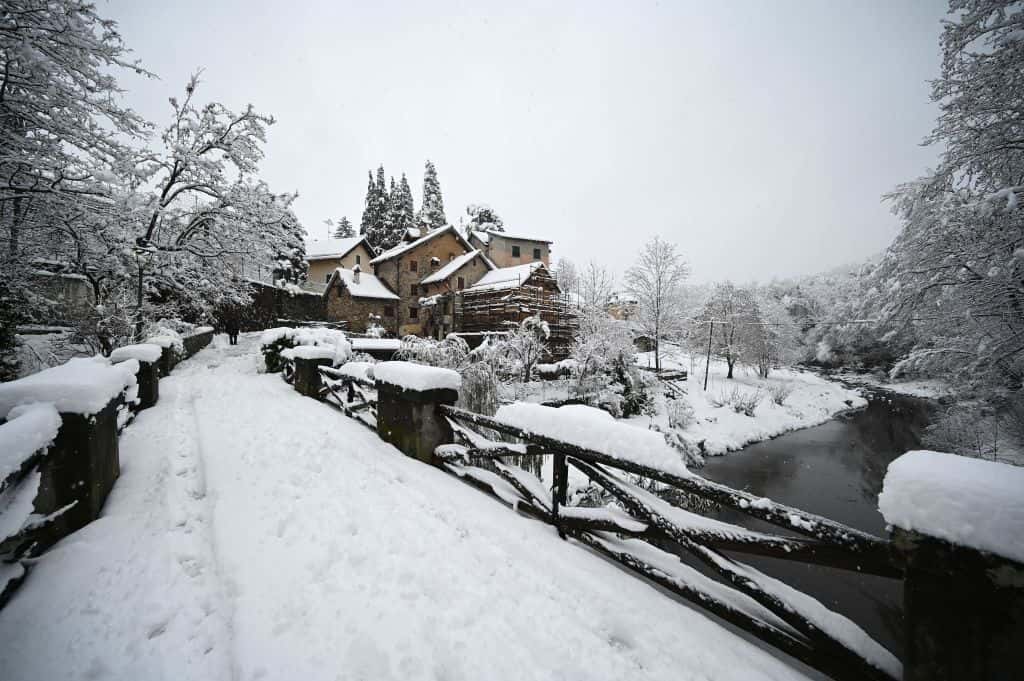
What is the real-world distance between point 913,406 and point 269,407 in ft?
97.2

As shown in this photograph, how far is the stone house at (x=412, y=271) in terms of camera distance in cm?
3042

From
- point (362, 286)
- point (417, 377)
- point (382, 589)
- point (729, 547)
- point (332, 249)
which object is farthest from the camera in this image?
point (332, 249)

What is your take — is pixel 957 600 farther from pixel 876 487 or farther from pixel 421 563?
pixel 876 487

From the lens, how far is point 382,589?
2221mm

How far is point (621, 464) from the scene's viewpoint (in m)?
2.52

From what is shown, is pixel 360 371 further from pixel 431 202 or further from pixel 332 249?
pixel 431 202

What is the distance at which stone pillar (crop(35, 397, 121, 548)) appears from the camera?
8.02ft

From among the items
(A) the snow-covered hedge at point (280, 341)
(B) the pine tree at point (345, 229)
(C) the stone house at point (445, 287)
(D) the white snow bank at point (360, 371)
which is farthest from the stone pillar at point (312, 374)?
(B) the pine tree at point (345, 229)

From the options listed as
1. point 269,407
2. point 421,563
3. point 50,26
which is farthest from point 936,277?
point 50,26

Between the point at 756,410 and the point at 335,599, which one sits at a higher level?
the point at 335,599

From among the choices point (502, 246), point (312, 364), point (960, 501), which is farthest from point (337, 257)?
point (960, 501)

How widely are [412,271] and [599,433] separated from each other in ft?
100

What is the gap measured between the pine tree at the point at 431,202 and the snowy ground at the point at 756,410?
27056 mm

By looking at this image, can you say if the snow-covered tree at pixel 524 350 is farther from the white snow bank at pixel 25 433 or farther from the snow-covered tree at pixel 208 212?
the white snow bank at pixel 25 433
